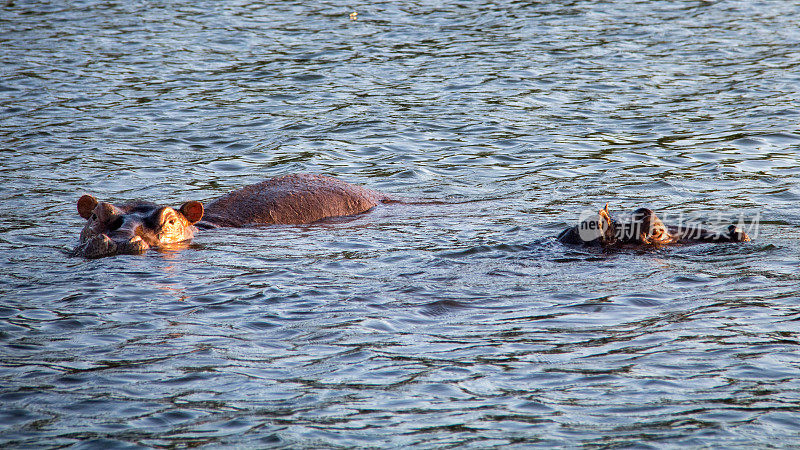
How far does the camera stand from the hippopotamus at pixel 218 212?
31.0 ft

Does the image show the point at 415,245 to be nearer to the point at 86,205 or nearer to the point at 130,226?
the point at 130,226

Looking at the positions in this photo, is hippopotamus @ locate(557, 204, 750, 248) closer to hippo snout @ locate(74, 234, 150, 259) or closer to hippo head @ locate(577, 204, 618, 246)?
hippo head @ locate(577, 204, 618, 246)

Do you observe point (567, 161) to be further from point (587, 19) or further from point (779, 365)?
point (587, 19)

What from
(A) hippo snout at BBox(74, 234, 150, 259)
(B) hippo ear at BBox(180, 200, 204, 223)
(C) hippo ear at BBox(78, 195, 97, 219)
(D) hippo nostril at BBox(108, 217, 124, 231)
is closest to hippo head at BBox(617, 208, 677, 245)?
(B) hippo ear at BBox(180, 200, 204, 223)

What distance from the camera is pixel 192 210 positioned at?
1004 centimetres

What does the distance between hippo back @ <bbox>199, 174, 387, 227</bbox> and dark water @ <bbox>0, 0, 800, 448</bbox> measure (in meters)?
0.35

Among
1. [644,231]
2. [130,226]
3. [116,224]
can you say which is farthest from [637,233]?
[116,224]

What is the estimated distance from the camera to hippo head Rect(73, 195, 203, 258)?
30.2 feet

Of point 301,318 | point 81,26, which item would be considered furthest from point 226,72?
point 301,318

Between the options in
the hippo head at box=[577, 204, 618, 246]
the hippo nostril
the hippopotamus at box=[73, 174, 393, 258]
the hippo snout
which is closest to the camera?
the hippo head at box=[577, 204, 618, 246]

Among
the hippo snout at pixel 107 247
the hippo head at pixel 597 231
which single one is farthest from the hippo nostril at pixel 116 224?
the hippo head at pixel 597 231

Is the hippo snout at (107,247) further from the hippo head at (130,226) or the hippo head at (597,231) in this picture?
the hippo head at (597,231)

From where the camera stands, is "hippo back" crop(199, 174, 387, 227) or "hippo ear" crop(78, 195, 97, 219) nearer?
"hippo ear" crop(78, 195, 97, 219)

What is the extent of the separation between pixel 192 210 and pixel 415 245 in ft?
7.95
